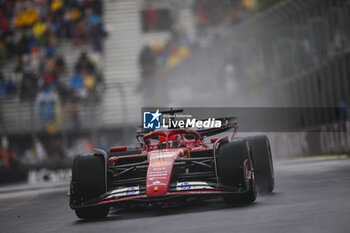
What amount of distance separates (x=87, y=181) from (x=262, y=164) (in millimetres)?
2466

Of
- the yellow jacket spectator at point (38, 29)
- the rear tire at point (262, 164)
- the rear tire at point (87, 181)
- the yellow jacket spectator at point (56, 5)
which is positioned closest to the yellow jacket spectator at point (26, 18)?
the yellow jacket spectator at point (38, 29)

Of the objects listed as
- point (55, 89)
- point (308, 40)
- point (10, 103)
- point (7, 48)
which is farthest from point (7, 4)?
point (308, 40)

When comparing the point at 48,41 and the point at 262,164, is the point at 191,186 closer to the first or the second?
the point at 262,164

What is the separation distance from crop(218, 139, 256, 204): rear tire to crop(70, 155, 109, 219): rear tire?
4.27 feet

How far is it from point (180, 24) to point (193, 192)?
2099 centimetres

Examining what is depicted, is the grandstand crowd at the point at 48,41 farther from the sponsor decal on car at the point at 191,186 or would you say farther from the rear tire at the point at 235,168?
the sponsor decal on car at the point at 191,186

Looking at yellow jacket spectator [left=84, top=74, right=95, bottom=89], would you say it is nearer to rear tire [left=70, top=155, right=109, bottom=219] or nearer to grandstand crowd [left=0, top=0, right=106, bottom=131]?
grandstand crowd [left=0, top=0, right=106, bottom=131]

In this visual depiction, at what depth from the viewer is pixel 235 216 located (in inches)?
261

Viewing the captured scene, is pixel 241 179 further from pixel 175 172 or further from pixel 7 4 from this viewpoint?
pixel 7 4

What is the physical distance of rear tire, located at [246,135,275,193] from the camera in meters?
9.02

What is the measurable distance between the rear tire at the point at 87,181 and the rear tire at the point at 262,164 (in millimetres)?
2197

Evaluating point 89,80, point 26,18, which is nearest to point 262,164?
point 89,80

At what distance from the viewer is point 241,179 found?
741 cm

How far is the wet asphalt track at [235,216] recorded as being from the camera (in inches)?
229
